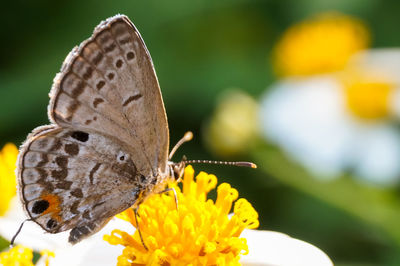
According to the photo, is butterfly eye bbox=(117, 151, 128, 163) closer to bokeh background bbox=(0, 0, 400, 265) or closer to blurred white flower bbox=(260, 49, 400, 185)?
bokeh background bbox=(0, 0, 400, 265)

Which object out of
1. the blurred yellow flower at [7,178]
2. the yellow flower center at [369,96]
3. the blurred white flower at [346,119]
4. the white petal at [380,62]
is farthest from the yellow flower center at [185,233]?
the yellow flower center at [369,96]

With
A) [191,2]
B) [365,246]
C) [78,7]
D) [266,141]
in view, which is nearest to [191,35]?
[191,2]

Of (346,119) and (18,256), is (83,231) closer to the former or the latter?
(18,256)

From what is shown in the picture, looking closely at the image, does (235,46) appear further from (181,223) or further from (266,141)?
(181,223)

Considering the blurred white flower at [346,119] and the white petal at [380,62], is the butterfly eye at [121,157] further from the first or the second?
the white petal at [380,62]

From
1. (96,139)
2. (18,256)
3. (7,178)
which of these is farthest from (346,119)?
(18,256)

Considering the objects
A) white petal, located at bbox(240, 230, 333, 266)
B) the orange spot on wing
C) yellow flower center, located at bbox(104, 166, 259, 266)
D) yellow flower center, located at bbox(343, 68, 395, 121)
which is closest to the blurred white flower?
yellow flower center, located at bbox(343, 68, 395, 121)
